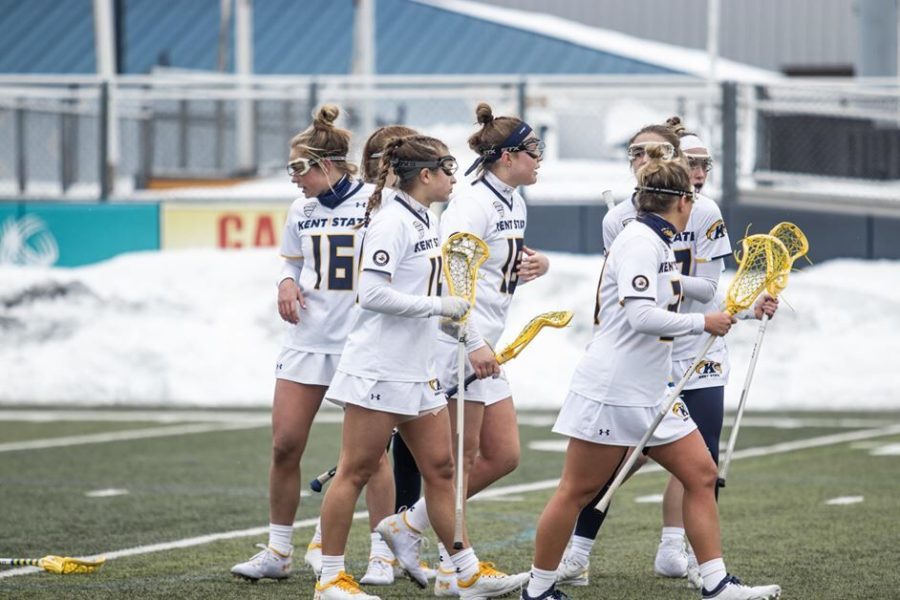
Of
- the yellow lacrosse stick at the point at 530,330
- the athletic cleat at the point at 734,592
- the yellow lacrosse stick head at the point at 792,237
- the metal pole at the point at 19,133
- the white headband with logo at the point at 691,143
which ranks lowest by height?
the athletic cleat at the point at 734,592

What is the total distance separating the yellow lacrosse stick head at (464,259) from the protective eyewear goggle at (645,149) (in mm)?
813

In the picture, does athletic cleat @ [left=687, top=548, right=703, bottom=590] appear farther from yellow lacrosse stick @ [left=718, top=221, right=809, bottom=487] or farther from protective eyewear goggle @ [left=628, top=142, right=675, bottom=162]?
protective eyewear goggle @ [left=628, top=142, right=675, bottom=162]

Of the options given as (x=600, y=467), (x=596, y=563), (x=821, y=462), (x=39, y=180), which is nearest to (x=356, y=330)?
(x=600, y=467)

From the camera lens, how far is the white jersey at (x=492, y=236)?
23.0ft

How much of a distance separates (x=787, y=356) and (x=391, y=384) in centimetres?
1007

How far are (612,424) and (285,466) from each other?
1734 mm

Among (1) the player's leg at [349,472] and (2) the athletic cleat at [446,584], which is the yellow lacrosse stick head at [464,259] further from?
(2) the athletic cleat at [446,584]

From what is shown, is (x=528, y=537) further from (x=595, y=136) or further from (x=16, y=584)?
(x=595, y=136)

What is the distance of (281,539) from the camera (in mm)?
7180

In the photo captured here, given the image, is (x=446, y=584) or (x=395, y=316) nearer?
(x=395, y=316)

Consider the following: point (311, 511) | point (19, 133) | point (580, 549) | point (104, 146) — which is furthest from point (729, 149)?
point (580, 549)

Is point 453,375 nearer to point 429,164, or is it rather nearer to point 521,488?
point 429,164

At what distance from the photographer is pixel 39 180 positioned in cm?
1772

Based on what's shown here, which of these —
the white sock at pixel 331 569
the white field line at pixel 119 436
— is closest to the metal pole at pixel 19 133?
the white field line at pixel 119 436
